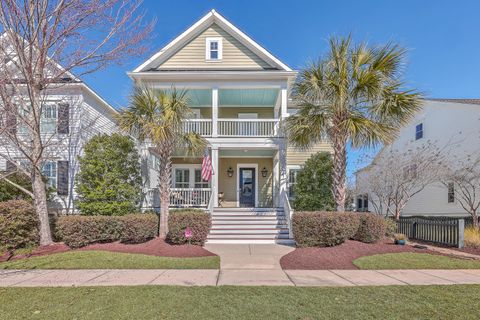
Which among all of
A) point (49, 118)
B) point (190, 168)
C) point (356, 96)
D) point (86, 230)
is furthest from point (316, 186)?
point (49, 118)

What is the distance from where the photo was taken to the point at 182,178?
16.1 meters

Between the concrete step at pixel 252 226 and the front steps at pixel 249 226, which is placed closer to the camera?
the front steps at pixel 249 226

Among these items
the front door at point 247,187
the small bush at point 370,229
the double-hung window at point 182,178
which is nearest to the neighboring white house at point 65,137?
the double-hung window at point 182,178

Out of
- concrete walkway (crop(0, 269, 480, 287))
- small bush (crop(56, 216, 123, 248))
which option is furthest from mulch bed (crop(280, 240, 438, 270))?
small bush (crop(56, 216, 123, 248))

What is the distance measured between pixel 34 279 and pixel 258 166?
11.9 metres

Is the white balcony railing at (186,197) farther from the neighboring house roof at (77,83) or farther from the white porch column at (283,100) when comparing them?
the white porch column at (283,100)

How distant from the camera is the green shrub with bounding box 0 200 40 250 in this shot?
8820 millimetres

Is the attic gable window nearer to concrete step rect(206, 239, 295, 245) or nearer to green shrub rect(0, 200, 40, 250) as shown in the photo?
concrete step rect(206, 239, 295, 245)

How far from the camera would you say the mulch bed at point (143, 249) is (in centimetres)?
832

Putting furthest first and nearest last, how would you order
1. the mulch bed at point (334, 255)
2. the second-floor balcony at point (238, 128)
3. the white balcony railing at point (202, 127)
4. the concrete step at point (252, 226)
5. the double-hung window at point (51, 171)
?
the white balcony railing at point (202, 127) → the second-floor balcony at point (238, 128) → the double-hung window at point (51, 171) → the concrete step at point (252, 226) → the mulch bed at point (334, 255)

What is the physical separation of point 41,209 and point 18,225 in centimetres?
76

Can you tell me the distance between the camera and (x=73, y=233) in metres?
9.30

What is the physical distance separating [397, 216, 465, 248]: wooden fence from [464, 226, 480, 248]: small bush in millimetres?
478

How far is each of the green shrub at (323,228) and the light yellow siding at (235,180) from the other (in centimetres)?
675
